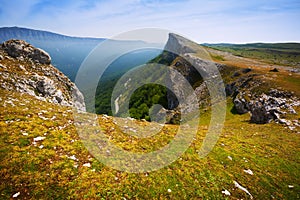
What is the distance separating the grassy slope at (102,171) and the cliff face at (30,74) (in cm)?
1439

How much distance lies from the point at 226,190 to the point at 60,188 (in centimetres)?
1225

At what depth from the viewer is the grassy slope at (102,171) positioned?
10633 millimetres

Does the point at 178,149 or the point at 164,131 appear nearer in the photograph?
the point at 178,149

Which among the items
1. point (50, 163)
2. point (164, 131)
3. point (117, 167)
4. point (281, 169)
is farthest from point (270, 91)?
point (50, 163)

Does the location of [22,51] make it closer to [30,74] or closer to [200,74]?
[30,74]

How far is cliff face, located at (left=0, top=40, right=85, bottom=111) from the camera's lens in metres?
31.8

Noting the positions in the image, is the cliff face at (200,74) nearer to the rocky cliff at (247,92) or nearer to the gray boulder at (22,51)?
the rocky cliff at (247,92)

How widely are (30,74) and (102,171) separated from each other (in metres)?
36.1

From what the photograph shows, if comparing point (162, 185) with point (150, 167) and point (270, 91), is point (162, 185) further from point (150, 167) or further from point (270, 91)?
point (270, 91)

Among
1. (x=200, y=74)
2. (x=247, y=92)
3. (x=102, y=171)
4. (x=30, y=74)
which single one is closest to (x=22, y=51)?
(x=30, y=74)

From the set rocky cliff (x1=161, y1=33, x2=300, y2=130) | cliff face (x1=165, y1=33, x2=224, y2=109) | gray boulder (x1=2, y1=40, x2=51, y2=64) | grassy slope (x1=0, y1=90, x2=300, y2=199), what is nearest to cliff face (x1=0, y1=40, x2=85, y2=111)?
gray boulder (x1=2, y1=40, x2=51, y2=64)

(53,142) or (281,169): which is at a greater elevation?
(53,142)

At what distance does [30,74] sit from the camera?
123ft

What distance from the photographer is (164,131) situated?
22109mm
